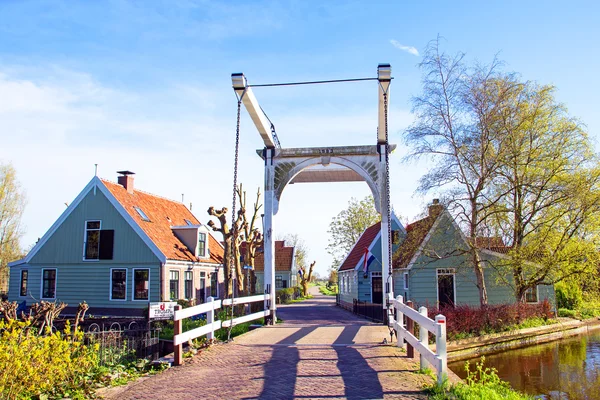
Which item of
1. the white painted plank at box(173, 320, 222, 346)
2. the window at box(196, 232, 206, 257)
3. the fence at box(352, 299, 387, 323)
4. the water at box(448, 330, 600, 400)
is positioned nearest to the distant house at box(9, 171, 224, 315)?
the window at box(196, 232, 206, 257)

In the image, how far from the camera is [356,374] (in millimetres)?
7836

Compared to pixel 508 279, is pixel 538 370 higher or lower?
lower

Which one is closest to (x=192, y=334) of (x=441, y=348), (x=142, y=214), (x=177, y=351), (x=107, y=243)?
(x=177, y=351)

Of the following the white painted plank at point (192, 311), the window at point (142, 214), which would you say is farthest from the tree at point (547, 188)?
the window at point (142, 214)

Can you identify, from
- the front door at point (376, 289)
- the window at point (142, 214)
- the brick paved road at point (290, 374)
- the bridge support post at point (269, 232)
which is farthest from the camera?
the front door at point (376, 289)

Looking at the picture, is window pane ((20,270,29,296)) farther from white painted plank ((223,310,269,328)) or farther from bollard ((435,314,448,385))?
bollard ((435,314,448,385))

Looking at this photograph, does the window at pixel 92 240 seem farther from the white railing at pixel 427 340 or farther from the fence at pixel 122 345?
the white railing at pixel 427 340

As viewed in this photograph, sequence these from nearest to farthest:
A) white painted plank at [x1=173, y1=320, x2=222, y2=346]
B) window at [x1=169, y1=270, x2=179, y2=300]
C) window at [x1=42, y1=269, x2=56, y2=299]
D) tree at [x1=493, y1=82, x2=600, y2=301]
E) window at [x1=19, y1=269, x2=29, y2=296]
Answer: white painted plank at [x1=173, y1=320, x2=222, y2=346] < tree at [x1=493, y1=82, x2=600, y2=301] < window at [x1=169, y1=270, x2=179, y2=300] < window at [x1=42, y1=269, x2=56, y2=299] < window at [x1=19, y1=269, x2=29, y2=296]

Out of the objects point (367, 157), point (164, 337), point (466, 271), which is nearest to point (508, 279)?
point (466, 271)

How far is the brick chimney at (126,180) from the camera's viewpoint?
25547mm

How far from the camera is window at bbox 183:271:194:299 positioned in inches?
1007

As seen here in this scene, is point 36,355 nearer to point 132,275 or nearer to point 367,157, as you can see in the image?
point 367,157

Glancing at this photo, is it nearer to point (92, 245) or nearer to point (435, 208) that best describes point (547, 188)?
point (435, 208)

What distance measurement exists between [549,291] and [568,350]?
6.58 m
